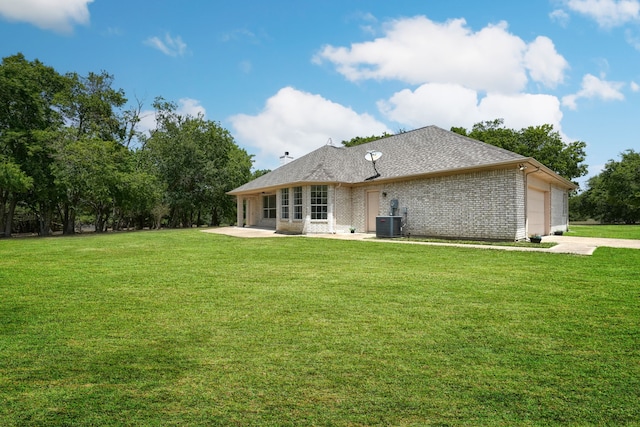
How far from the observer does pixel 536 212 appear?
15492 mm

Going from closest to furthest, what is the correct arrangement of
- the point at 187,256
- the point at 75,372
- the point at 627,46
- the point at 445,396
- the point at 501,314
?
the point at 445,396, the point at 75,372, the point at 501,314, the point at 187,256, the point at 627,46

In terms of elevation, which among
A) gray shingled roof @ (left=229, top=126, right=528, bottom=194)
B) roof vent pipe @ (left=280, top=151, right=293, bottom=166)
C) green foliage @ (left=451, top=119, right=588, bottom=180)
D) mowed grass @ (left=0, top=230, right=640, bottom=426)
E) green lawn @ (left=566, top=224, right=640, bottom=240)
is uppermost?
green foliage @ (left=451, top=119, right=588, bottom=180)

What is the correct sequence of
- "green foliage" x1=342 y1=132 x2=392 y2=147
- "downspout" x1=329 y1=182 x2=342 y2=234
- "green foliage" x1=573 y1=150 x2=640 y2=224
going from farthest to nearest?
"green foliage" x1=342 y1=132 x2=392 y2=147
"green foliage" x1=573 y1=150 x2=640 y2=224
"downspout" x1=329 y1=182 x2=342 y2=234

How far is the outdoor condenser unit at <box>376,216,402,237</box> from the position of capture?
15008mm

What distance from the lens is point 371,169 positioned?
1883 centimetres

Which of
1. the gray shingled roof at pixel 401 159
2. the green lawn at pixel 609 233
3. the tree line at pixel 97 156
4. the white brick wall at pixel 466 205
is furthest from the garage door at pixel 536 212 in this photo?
the tree line at pixel 97 156

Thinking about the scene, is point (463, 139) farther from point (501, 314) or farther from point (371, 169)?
point (501, 314)

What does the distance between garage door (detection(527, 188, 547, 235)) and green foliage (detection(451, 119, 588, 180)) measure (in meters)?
21.0

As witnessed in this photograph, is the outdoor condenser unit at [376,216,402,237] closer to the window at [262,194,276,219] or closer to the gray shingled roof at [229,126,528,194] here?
the gray shingled roof at [229,126,528,194]

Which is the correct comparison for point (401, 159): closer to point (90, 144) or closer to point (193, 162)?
point (193, 162)

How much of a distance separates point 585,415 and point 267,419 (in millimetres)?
1791

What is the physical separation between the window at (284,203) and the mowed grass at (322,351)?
13.9 m

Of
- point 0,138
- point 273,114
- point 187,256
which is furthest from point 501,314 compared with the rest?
point 0,138

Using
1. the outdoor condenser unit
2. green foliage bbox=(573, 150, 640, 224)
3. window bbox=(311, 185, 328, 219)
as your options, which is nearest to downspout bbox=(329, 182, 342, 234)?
window bbox=(311, 185, 328, 219)
